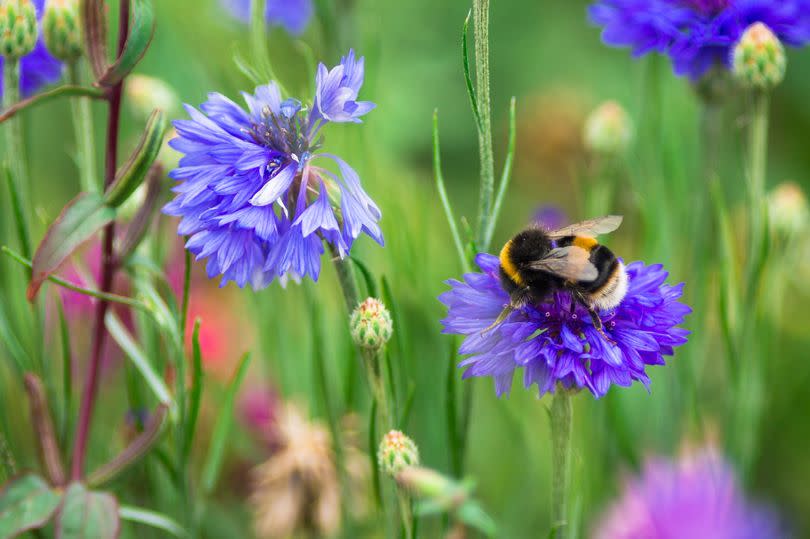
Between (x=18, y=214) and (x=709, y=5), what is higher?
(x=709, y=5)

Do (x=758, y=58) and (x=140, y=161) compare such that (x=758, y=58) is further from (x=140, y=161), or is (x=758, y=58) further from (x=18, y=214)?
(x=18, y=214)

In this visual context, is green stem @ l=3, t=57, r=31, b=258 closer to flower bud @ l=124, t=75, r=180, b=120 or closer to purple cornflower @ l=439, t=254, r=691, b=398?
flower bud @ l=124, t=75, r=180, b=120

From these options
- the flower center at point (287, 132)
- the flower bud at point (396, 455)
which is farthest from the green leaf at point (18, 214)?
the flower bud at point (396, 455)

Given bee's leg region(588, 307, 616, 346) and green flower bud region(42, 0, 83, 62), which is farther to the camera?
green flower bud region(42, 0, 83, 62)

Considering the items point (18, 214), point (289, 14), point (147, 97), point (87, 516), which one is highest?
point (289, 14)

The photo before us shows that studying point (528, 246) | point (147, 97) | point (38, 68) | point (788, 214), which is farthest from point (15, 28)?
point (788, 214)

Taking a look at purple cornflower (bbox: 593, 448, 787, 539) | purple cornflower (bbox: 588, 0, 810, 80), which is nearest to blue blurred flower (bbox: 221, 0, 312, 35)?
purple cornflower (bbox: 588, 0, 810, 80)
